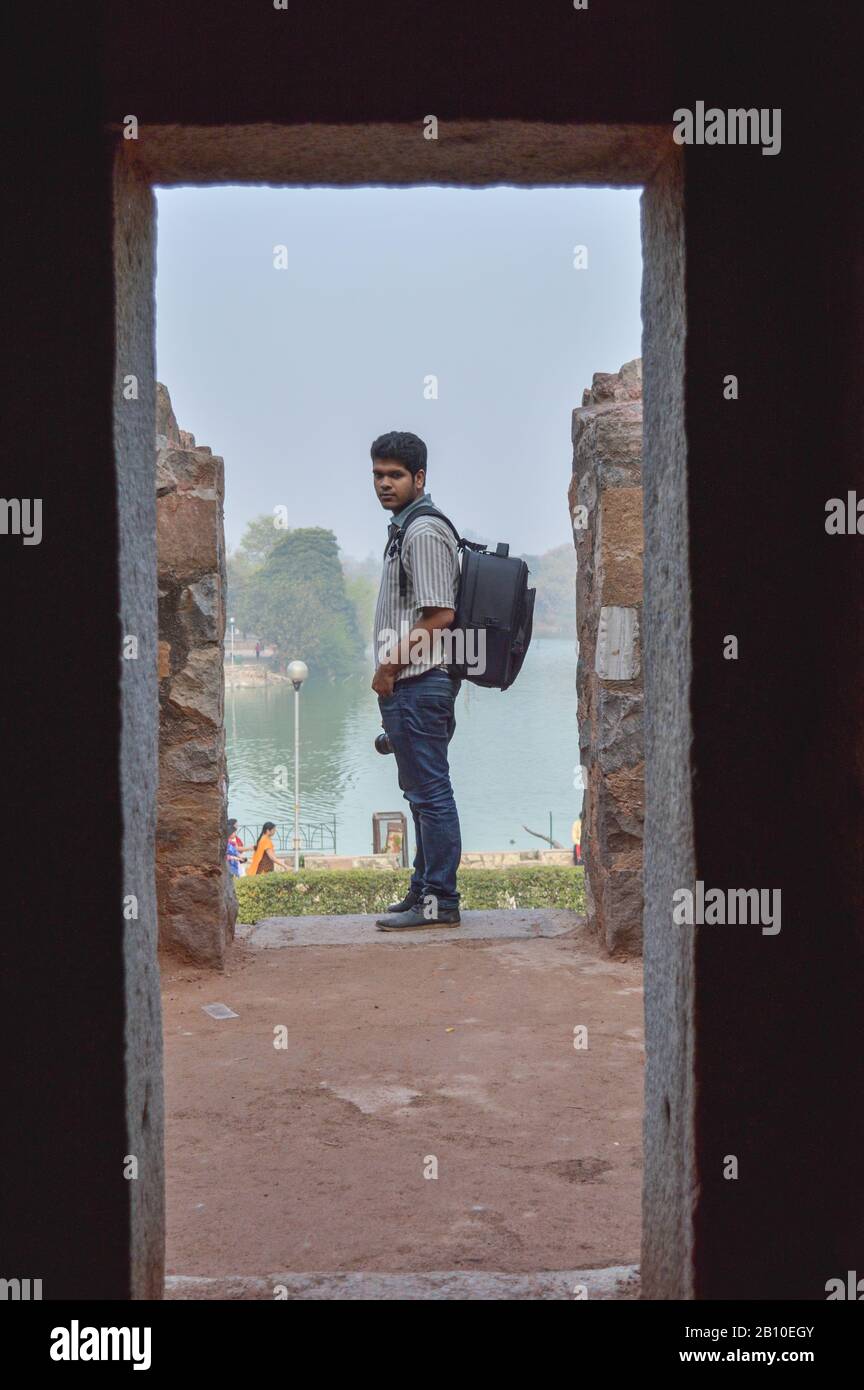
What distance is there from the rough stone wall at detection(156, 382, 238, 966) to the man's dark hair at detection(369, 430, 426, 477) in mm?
612

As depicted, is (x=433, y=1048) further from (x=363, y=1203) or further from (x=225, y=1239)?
(x=225, y=1239)

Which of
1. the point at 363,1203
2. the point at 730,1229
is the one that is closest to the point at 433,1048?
the point at 363,1203

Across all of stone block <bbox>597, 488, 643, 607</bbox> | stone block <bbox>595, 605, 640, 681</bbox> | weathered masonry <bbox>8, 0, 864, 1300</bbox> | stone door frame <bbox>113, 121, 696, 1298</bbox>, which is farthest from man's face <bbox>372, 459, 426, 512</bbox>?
weathered masonry <bbox>8, 0, 864, 1300</bbox>

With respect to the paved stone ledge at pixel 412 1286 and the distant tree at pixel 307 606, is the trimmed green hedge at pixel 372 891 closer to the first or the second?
the paved stone ledge at pixel 412 1286

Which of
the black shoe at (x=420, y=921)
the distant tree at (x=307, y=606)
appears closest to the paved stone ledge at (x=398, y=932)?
the black shoe at (x=420, y=921)

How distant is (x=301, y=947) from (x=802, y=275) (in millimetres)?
3599

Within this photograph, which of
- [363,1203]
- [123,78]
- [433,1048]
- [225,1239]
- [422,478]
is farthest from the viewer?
[422,478]

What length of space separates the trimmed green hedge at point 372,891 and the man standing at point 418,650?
410 cm

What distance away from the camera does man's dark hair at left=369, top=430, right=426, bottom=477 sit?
448 cm

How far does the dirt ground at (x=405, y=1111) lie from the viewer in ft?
8.07

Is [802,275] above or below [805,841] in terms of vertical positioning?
above

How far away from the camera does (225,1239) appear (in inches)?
96.9

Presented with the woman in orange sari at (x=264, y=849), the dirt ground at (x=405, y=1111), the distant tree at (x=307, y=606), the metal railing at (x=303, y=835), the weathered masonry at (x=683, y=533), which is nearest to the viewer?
the weathered masonry at (x=683, y=533)

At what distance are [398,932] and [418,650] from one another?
3.90 ft
